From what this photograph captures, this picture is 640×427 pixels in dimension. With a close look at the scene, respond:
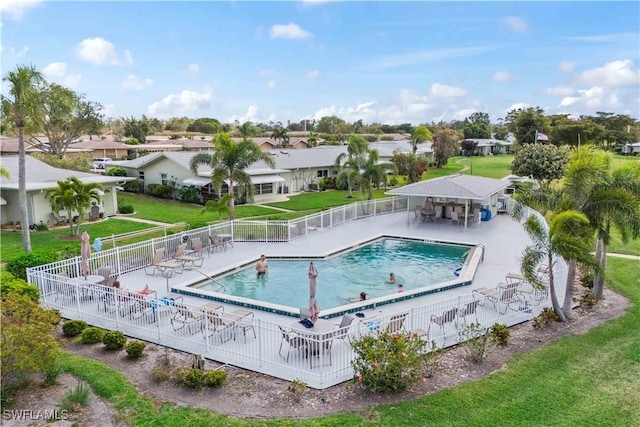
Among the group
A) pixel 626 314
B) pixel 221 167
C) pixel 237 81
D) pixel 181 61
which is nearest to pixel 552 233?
pixel 626 314

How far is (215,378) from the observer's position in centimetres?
904

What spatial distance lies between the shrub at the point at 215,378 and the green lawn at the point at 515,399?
0.78 metres

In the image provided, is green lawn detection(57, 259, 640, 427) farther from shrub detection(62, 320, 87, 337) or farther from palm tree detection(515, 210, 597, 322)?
palm tree detection(515, 210, 597, 322)

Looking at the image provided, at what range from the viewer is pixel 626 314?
42.8ft

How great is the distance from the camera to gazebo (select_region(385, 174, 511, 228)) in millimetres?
24969

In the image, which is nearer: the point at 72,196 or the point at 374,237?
the point at 72,196

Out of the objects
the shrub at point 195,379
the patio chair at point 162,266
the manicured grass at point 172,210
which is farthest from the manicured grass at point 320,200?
the shrub at point 195,379

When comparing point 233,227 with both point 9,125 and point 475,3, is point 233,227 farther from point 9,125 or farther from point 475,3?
point 475,3

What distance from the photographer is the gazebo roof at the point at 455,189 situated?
24.8 meters

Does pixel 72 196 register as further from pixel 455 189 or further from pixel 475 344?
pixel 475 344

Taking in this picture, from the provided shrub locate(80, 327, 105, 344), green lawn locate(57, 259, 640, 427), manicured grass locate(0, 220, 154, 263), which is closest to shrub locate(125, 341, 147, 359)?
green lawn locate(57, 259, 640, 427)

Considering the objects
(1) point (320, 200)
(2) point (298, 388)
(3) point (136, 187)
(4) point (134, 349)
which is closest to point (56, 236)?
(4) point (134, 349)

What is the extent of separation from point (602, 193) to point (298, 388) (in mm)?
9350

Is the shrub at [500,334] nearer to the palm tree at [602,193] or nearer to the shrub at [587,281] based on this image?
the palm tree at [602,193]
